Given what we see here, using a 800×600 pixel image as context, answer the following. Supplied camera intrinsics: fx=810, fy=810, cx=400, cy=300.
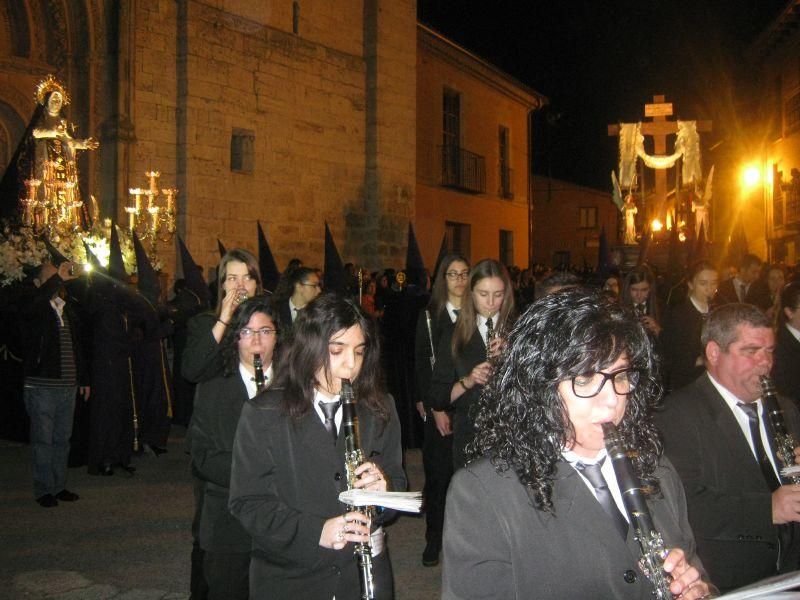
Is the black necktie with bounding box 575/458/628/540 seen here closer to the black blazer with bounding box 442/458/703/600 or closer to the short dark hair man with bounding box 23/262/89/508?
the black blazer with bounding box 442/458/703/600

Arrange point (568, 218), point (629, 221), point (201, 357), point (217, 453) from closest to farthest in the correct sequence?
point (217, 453), point (201, 357), point (629, 221), point (568, 218)

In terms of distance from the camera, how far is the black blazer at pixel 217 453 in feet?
11.1

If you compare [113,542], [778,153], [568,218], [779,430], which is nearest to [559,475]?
[779,430]

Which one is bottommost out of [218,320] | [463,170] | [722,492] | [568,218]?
[722,492]

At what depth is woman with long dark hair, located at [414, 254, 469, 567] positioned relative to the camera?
5.37 metres

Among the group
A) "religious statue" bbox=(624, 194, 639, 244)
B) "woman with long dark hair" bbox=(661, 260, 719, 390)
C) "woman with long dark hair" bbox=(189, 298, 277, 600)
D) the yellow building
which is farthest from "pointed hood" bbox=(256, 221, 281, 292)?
the yellow building

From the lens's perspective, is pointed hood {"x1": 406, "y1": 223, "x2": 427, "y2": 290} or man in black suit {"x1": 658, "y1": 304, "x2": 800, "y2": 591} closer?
man in black suit {"x1": 658, "y1": 304, "x2": 800, "y2": 591}

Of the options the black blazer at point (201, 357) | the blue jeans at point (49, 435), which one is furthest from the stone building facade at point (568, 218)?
the black blazer at point (201, 357)

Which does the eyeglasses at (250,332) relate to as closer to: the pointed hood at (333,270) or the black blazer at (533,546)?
the black blazer at (533,546)

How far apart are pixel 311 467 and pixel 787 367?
3.30 metres

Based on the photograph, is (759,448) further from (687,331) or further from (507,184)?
(507,184)

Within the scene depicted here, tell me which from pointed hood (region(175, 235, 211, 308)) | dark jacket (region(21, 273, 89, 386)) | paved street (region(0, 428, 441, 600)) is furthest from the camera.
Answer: pointed hood (region(175, 235, 211, 308))

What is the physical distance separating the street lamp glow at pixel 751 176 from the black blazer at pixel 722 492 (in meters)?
26.0

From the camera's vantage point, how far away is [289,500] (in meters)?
2.84
